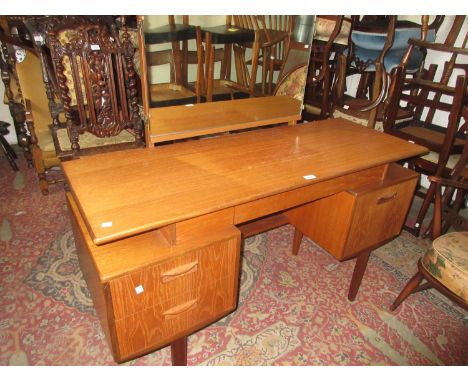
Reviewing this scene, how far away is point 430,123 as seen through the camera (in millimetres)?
2793

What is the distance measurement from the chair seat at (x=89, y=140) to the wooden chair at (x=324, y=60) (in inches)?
62.5

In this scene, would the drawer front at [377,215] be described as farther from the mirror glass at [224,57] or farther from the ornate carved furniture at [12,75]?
the ornate carved furniture at [12,75]

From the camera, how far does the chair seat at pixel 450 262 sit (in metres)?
1.46

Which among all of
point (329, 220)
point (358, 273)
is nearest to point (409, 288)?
point (358, 273)

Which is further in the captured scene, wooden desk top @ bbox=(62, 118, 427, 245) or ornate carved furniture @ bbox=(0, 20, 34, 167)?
ornate carved furniture @ bbox=(0, 20, 34, 167)

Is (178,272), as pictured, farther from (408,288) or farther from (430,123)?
(430,123)

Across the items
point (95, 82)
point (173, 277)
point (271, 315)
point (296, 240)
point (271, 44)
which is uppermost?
point (271, 44)

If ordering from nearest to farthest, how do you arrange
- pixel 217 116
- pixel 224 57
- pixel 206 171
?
pixel 206 171
pixel 217 116
pixel 224 57

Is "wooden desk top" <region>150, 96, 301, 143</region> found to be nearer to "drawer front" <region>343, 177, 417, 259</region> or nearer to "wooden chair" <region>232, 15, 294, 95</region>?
"wooden chair" <region>232, 15, 294, 95</region>

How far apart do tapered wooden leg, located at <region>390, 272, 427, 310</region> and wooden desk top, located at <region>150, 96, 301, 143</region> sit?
1106 millimetres

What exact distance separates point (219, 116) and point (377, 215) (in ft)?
3.18

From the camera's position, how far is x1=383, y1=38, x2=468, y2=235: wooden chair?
6.61 ft

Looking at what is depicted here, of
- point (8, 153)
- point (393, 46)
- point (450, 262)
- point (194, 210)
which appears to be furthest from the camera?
point (8, 153)

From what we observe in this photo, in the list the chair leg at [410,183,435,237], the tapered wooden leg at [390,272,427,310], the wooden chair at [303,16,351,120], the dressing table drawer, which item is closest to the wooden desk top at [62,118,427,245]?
the dressing table drawer
